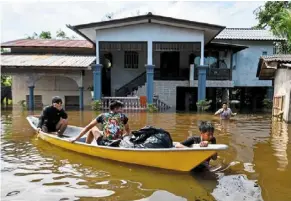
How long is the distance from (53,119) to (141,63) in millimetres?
14737

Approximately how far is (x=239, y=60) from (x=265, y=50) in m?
2.09

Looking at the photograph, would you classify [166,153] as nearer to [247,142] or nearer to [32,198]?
[32,198]

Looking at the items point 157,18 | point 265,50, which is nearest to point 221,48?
point 265,50

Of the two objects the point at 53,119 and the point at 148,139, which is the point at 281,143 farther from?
the point at 53,119

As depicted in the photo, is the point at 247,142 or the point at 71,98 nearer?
the point at 247,142

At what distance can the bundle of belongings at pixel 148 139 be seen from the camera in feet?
20.2

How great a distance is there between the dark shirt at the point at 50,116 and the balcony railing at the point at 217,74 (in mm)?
13392

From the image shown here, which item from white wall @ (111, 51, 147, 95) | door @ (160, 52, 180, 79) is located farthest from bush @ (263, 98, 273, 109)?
white wall @ (111, 51, 147, 95)

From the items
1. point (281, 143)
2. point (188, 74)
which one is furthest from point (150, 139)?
point (188, 74)

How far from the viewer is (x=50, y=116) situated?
936 centimetres

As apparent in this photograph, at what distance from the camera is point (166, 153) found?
590 cm

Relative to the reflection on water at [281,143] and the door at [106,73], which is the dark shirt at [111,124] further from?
the door at [106,73]

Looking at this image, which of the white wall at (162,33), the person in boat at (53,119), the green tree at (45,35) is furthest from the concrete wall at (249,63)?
the green tree at (45,35)

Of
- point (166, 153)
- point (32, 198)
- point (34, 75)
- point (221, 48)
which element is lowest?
point (32, 198)
